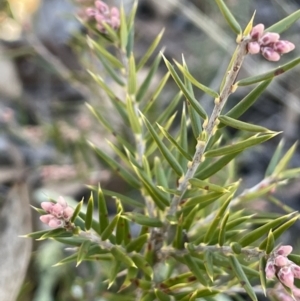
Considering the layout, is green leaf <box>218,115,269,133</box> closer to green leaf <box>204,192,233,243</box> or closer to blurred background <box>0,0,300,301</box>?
green leaf <box>204,192,233,243</box>

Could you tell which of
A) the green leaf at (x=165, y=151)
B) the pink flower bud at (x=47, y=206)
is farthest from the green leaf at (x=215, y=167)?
the pink flower bud at (x=47, y=206)

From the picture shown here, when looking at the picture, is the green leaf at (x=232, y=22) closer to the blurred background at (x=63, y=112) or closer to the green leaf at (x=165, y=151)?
the green leaf at (x=165, y=151)

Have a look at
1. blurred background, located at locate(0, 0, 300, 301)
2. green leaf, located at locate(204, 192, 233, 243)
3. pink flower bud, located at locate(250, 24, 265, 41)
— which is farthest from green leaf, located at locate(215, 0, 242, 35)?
blurred background, located at locate(0, 0, 300, 301)

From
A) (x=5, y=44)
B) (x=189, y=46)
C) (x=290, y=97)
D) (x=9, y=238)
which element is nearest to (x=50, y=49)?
(x=5, y=44)

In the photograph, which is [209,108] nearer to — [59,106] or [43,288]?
[59,106]

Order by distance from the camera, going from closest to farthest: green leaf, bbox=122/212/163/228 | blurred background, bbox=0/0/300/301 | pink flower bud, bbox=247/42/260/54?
pink flower bud, bbox=247/42/260/54 < green leaf, bbox=122/212/163/228 < blurred background, bbox=0/0/300/301

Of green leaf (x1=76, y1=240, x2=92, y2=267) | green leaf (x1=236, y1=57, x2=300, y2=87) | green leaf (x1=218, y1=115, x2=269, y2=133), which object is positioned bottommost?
green leaf (x1=76, y1=240, x2=92, y2=267)
